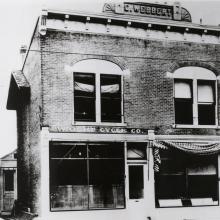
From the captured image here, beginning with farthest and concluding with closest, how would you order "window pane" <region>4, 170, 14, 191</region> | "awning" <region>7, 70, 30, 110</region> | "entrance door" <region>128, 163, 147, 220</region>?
"window pane" <region>4, 170, 14, 191</region>
"awning" <region>7, 70, 30, 110</region>
"entrance door" <region>128, 163, 147, 220</region>

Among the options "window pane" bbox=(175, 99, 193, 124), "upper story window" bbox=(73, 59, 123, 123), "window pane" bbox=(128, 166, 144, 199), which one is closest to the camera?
"upper story window" bbox=(73, 59, 123, 123)

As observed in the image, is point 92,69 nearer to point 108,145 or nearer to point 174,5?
point 108,145

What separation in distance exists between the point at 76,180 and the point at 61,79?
318 centimetres

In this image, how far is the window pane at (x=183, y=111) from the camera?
657 inches

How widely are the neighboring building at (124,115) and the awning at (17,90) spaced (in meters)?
0.19

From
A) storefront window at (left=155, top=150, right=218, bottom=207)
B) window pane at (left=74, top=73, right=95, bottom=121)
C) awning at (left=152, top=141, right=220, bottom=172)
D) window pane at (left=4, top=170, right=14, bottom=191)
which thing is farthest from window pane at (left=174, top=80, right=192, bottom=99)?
window pane at (left=4, top=170, right=14, bottom=191)

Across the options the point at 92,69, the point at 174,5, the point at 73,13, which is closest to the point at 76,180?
the point at 92,69

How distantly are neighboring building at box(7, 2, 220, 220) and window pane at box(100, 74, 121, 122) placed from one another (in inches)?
1.3

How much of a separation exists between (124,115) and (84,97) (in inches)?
56.4

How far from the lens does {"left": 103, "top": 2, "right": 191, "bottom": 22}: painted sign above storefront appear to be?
16.4 m

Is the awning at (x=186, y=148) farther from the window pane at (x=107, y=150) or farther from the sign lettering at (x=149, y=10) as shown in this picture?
the sign lettering at (x=149, y=10)

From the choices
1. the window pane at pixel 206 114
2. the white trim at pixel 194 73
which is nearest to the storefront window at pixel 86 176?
the window pane at pixel 206 114

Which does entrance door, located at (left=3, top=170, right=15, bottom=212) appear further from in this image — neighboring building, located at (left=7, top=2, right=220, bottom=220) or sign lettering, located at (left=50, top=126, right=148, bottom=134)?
sign lettering, located at (left=50, top=126, right=148, bottom=134)

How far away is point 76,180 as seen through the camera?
50.3ft
